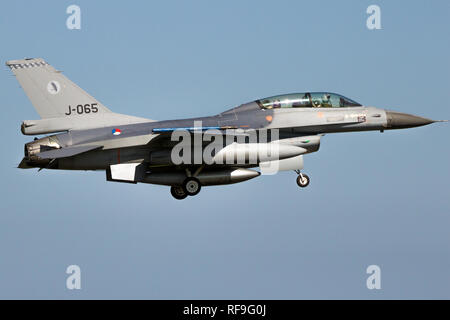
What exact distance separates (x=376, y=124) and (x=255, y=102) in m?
3.66

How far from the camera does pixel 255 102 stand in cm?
2641

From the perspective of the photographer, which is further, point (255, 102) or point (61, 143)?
point (255, 102)

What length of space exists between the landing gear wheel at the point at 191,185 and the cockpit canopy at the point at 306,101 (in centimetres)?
296

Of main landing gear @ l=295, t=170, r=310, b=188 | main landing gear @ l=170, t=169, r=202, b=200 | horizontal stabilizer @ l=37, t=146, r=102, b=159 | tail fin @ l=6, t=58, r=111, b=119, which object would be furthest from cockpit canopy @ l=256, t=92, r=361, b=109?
horizontal stabilizer @ l=37, t=146, r=102, b=159

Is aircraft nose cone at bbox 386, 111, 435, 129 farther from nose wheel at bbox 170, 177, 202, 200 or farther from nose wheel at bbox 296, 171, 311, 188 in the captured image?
nose wheel at bbox 170, 177, 202, 200

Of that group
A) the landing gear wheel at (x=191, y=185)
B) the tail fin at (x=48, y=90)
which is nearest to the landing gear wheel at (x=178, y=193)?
the landing gear wheel at (x=191, y=185)

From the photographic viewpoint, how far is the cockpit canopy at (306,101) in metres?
26.2

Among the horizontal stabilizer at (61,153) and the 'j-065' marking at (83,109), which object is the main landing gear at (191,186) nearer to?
the horizontal stabilizer at (61,153)

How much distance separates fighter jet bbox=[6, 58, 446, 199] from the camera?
2492 centimetres

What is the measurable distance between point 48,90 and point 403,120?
34.3ft

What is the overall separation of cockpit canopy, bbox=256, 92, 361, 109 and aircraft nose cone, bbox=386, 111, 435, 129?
3.74ft

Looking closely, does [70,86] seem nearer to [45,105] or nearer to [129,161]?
[45,105]

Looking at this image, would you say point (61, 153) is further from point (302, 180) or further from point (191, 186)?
point (302, 180)

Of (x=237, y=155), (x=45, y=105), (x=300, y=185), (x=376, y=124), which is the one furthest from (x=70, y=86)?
(x=376, y=124)
